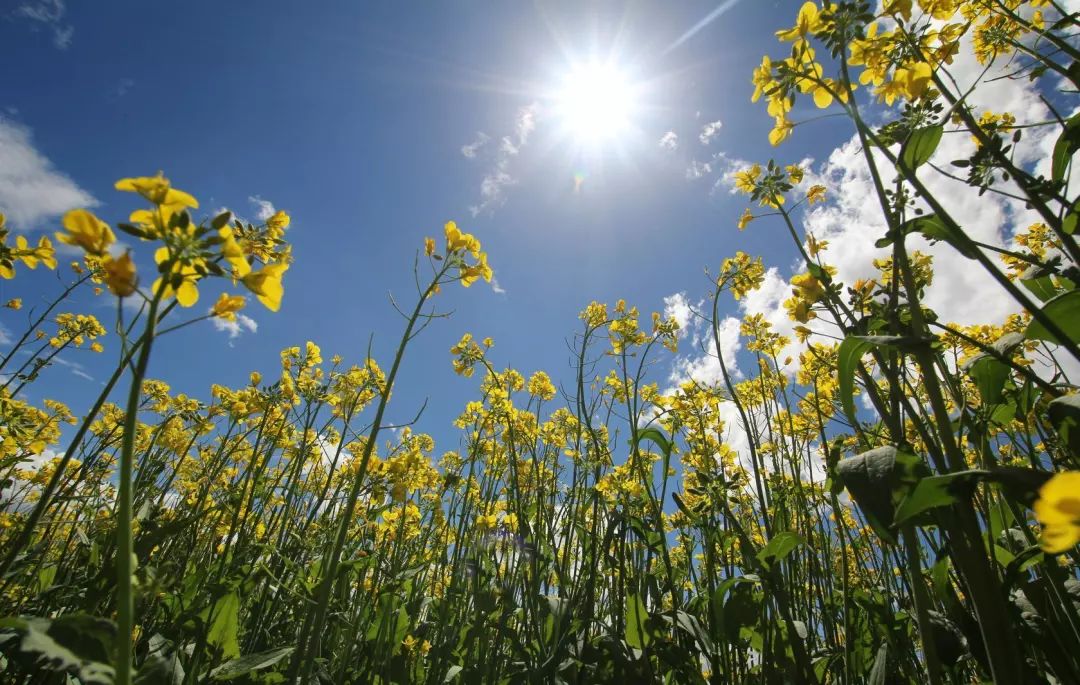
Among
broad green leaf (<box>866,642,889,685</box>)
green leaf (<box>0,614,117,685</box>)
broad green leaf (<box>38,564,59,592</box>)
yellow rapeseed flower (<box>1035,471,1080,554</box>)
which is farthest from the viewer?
broad green leaf (<box>38,564,59,592</box>)

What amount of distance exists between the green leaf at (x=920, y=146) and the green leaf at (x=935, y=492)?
822 millimetres

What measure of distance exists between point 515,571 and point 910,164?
2752mm

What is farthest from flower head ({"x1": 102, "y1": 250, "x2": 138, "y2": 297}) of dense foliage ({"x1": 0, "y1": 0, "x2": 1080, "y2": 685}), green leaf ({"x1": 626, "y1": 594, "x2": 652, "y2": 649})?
green leaf ({"x1": 626, "y1": 594, "x2": 652, "y2": 649})

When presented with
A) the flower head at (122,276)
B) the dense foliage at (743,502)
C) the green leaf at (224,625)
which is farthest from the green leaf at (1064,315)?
the green leaf at (224,625)

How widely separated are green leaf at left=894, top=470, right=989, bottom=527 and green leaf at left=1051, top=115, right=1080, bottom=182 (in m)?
0.96

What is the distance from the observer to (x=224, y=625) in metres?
1.89

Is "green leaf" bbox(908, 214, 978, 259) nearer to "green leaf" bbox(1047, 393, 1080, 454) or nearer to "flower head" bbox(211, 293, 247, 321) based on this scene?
"green leaf" bbox(1047, 393, 1080, 454)

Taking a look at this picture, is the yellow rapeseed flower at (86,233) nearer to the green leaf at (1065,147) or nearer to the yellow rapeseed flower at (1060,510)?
the yellow rapeseed flower at (1060,510)

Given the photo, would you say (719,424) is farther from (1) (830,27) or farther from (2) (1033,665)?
(1) (830,27)

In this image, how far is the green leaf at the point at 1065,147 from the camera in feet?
3.96

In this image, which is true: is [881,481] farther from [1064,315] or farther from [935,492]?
[1064,315]

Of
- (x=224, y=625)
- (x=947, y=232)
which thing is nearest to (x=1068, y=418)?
(x=947, y=232)

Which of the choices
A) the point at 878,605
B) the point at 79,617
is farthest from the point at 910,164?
the point at 79,617

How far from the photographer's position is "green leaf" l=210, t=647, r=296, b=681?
1.53 metres
